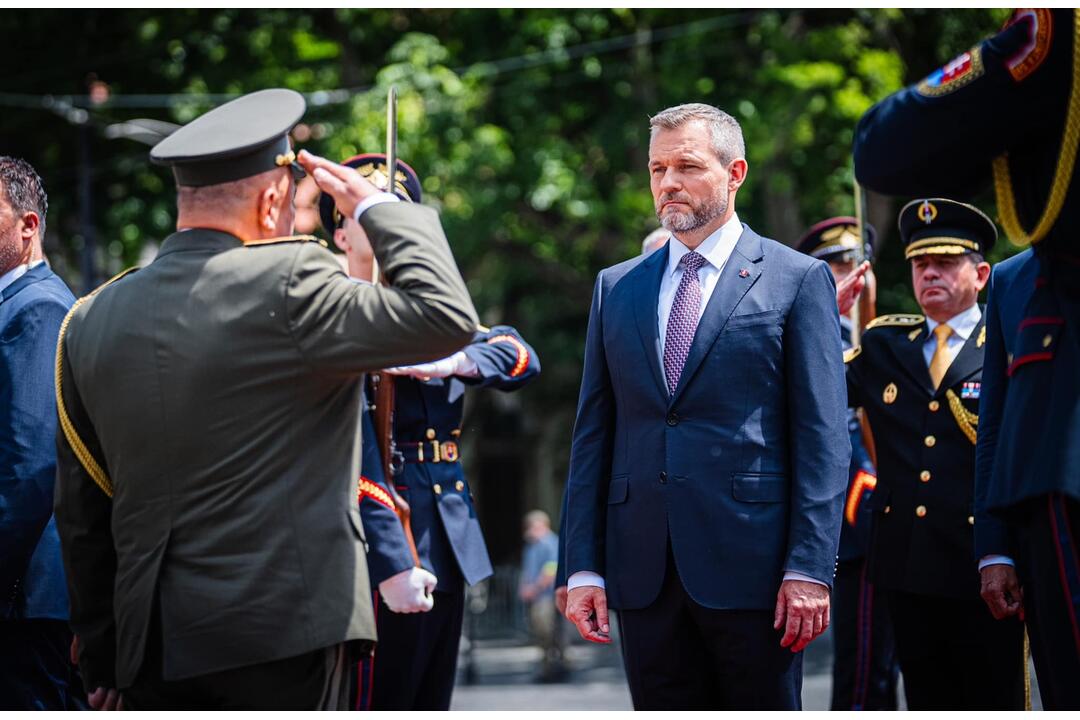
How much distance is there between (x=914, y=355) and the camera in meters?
5.92

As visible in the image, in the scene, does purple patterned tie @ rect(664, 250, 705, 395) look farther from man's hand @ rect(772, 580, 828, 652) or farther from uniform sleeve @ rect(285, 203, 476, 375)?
uniform sleeve @ rect(285, 203, 476, 375)

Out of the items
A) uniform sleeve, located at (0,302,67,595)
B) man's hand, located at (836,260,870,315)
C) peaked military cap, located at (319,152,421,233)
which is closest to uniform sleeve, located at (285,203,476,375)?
uniform sleeve, located at (0,302,67,595)

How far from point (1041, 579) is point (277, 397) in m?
1.94

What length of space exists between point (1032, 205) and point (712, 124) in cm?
127

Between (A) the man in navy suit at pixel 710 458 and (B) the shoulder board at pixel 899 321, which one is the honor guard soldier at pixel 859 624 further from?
(A) the man in navy suit at pixel 710 458

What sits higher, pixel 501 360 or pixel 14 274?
pixel 14 274

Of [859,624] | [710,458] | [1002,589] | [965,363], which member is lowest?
[859,624]

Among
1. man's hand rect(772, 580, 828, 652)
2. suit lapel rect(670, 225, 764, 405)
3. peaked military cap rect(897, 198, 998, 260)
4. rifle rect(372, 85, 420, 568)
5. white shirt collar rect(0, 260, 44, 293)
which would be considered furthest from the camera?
peaked military cap rect(897, 198, 998, 260)

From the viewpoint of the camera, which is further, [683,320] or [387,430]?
[387,430]

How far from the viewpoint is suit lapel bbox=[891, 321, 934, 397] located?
19.2 feet

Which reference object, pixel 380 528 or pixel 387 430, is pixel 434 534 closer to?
pixel 387 430

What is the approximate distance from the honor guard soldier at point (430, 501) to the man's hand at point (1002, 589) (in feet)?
6.48

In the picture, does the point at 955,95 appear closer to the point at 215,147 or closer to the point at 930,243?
the point at 215,147

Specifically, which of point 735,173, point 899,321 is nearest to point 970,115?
point 735,173
